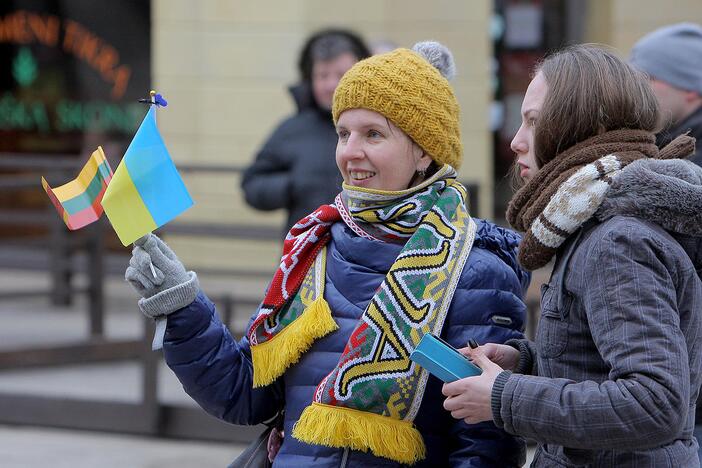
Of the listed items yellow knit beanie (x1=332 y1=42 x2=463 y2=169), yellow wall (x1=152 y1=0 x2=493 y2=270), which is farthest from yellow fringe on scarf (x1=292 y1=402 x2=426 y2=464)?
yellow wall (x1=152 y1=0 x2=493 y2=270)

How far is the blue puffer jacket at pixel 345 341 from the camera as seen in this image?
254 centimetres

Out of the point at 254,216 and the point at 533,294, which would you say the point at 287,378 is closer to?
the point at 533,294

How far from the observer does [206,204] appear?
8.15 metres

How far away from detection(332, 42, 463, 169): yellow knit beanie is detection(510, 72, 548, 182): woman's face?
0.31m

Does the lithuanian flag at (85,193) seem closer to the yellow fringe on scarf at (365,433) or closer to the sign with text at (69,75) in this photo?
the yellow fringe on scarf at (365,433)

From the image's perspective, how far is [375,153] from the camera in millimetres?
2643

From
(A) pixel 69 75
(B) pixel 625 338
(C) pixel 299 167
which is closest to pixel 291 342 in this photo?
(B) pixel 625 338

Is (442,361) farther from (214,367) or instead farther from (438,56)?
(438,56)

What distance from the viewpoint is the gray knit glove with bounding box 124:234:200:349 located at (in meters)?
2.60

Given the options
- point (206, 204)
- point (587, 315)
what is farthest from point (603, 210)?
point (206, 204)

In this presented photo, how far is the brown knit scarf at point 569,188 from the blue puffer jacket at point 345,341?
28cm

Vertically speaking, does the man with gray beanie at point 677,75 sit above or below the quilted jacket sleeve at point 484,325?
above

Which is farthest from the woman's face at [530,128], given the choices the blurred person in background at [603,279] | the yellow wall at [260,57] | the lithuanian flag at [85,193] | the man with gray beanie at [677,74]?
the yellow wall at [260,57]

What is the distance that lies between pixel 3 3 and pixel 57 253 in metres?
3.27
